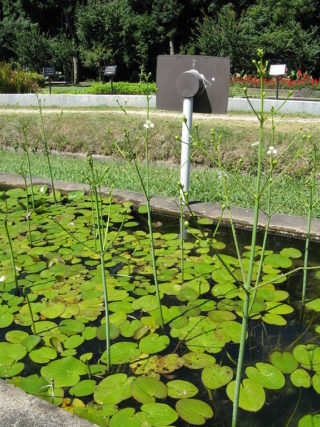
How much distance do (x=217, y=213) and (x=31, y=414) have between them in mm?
1742

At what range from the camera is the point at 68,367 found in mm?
1417

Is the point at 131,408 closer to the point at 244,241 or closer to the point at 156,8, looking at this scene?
the point at 244,241

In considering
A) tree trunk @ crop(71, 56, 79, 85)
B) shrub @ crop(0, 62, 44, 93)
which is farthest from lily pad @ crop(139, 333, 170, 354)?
tree trunk @ crop(71, 56, 79, 85)

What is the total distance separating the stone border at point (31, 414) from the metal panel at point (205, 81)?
1.98m

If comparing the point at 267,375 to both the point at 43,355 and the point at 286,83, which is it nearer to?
the point at 43,355

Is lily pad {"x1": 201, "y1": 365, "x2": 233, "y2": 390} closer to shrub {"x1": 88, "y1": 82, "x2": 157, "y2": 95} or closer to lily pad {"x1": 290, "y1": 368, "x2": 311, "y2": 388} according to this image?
lily pad {"x1": 290, "y1": 368, "x2": 311, "y2": 388}

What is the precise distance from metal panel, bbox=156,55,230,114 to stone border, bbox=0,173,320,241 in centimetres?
56

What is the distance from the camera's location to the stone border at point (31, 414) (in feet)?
3.53

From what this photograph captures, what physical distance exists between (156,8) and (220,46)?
192 inches

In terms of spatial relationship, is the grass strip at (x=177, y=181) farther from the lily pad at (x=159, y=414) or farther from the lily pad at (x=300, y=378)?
the lily pad at (x=159, y=414)

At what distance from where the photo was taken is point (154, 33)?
19734 millimetres

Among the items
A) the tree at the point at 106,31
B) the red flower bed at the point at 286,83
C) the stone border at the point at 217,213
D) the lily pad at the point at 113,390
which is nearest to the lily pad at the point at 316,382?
the lily pad at the point at 113,390

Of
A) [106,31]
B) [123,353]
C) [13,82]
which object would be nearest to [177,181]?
[123,353]

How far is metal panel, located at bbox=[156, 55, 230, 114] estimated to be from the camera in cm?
268
